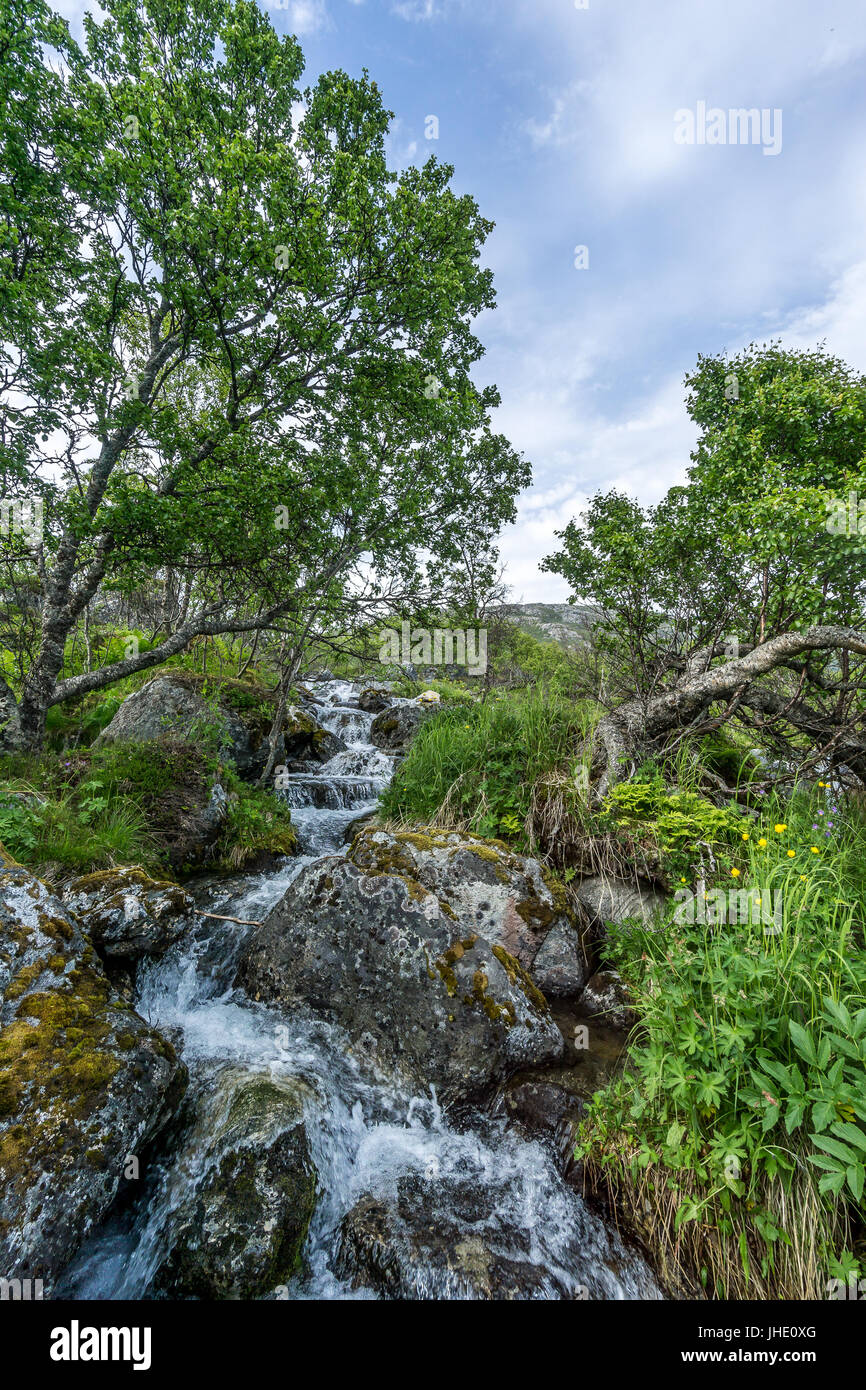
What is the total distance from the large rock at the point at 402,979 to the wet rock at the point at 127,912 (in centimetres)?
80

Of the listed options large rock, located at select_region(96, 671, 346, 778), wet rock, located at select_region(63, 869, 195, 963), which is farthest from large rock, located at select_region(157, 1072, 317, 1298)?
large rock, located at select_region(96, 671, 346, 778)

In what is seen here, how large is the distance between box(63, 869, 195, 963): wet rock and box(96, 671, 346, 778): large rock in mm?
3322

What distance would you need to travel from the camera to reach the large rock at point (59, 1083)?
214cm

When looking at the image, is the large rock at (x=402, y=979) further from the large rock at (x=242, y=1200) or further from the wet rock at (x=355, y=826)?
the wet rock at (x=355, y=826)

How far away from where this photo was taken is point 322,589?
826 cm

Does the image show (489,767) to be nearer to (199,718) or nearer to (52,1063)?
(52,1063)

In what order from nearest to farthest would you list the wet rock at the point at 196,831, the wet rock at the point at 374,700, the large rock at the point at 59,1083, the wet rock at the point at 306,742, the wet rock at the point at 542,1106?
the large rock at the point at 59,1083 < the wet rock at the point at 542,1106 < the wet rock at the point at 196,831 < the wet rock at the point at 306,742 < the wet rock at the point at 374,700

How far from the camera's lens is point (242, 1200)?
8.19 feet

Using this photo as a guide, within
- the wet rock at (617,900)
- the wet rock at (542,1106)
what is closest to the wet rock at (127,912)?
the wet rock at (542,1106)

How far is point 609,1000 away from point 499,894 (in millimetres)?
1312

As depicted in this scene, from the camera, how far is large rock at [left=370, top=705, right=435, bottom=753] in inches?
490

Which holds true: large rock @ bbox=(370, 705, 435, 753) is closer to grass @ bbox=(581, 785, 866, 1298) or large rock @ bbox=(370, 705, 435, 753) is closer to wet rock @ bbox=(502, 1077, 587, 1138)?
wet rock @ bbox=(502, 1077, 587, 1138)

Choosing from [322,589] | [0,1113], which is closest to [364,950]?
[0,1113]
